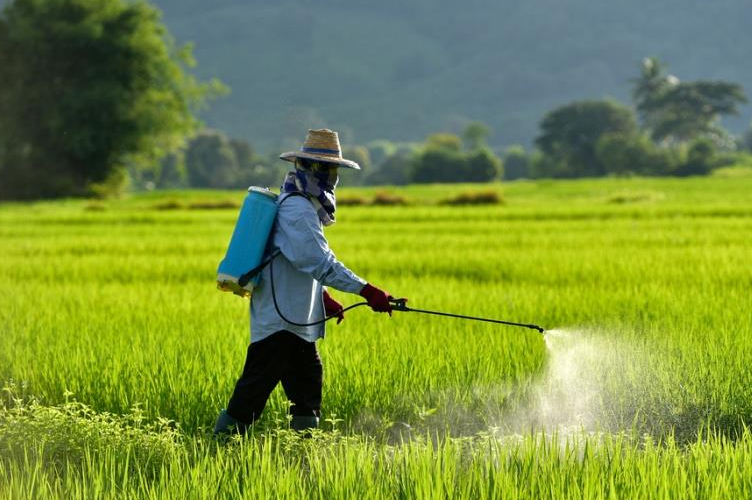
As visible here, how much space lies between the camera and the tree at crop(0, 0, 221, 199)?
39.7 m

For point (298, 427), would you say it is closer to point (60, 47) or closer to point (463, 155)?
point (60, 47)

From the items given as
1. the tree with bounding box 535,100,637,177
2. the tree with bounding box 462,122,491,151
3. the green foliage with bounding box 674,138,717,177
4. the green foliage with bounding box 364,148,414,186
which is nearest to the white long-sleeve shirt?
the green foliage with bounding box 674,138,717,177

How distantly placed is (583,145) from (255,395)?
3425 inches

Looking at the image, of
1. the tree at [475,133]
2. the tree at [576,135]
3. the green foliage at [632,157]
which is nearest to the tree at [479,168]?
the green foliage at [632,157]

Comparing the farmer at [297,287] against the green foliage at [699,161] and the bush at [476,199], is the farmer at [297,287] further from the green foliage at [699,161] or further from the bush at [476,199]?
the green foliage at [699,161]

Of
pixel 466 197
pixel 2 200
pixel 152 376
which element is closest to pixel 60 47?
pixel 2 200

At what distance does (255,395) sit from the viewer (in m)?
3.63

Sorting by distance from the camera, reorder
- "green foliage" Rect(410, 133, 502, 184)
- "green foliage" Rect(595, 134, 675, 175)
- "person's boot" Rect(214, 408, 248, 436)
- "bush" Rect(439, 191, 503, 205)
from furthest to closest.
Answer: "green foliage" Rect(410, 133, 502, 184) → "green foliage" Rect(595, 134, 675, 175) → "bush" Rect(439, 191, 503, 205) → "person's boot" Rect(214, 408, 248, 436)

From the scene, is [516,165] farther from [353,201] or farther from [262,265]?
[262,265]

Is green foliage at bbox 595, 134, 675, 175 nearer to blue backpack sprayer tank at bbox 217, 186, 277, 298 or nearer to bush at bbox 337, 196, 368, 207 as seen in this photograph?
bush at bbox 337, 196, 368, 207

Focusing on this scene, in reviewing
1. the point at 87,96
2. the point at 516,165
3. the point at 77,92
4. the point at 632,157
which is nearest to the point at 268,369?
the point at 87,96

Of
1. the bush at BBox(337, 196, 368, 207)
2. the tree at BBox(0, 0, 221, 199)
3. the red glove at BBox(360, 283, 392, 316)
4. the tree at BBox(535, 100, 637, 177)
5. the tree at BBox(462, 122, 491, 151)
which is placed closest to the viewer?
the red glove at BBox(360, 283, 392, 316)

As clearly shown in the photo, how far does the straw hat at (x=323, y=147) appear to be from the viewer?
354 centimetres

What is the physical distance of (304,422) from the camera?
3.75 m
